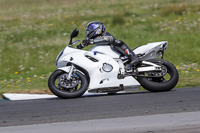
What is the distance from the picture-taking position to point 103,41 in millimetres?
7223

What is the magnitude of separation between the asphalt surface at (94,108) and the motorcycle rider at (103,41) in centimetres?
93

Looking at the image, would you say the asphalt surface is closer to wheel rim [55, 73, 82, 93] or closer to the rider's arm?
wheel rim [55, 73, 82, 93]

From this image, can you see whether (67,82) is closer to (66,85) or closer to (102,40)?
(66,85)

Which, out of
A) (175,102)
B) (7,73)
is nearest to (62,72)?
(175,102)

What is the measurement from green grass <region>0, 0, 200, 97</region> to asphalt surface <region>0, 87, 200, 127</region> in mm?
2300

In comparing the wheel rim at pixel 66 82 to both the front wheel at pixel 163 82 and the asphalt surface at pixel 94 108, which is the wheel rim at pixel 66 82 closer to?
the asphalt surface at pixel 94 108

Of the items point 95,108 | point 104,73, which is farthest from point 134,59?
point 95,108

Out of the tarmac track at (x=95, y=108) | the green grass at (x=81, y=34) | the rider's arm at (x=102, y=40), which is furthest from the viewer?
the green grass at (x=81, y=34)

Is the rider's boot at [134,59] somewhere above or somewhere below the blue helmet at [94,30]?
below

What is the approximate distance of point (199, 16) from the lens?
17.2m

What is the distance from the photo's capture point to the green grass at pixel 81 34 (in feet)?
37.8

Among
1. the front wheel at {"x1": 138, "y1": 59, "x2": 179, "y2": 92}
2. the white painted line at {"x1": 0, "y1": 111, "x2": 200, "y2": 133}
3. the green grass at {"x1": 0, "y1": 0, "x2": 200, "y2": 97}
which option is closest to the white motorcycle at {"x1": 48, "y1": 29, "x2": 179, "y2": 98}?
the front wheel at {"x1": 138, "y1": 59, "x2": 179, "y2": 92}

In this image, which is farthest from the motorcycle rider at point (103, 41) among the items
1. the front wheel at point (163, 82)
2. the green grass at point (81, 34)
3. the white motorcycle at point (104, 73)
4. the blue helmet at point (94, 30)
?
the green grass at point (81, 34)

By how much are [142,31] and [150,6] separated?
5368mm
